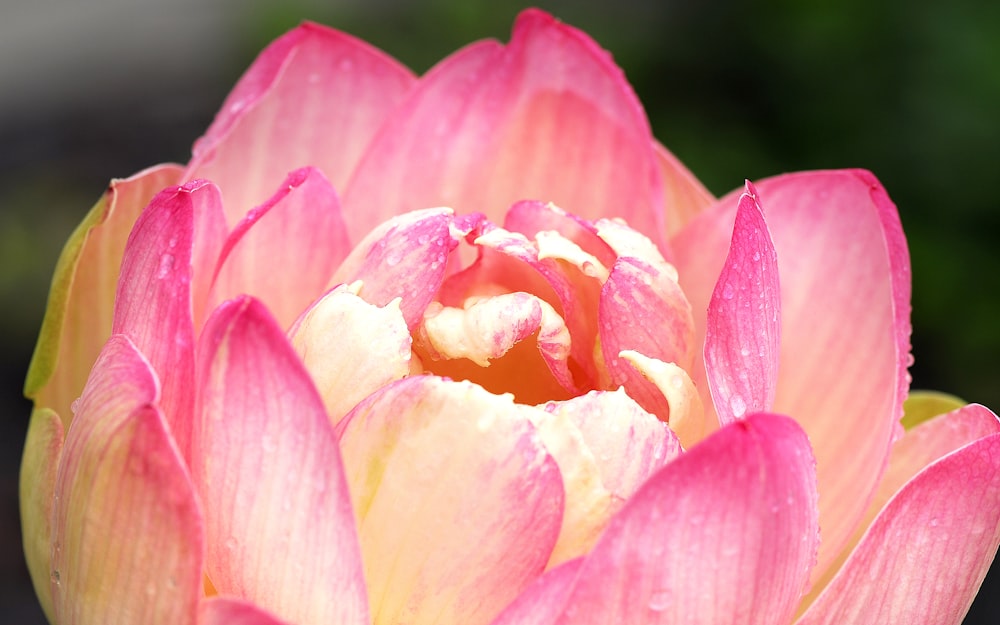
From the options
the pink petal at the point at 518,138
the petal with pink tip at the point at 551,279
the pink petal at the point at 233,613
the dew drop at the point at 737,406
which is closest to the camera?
the pink petal at the point at 233,613

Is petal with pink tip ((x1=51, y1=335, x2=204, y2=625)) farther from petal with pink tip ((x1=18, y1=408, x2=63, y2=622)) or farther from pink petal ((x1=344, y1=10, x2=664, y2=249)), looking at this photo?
pink petal ((x1=344, y1=10, x2=664, y2=249))

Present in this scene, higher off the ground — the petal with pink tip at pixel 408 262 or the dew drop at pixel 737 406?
the petal with pink tip at pixel 408 262

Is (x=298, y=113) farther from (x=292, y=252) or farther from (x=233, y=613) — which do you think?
(x=233, y=613)

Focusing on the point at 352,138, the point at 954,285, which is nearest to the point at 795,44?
the point at 954,285

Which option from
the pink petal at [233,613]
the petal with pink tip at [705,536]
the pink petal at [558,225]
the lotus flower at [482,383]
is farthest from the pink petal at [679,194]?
the pink petal at [233,613]

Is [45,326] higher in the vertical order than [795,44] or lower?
higher

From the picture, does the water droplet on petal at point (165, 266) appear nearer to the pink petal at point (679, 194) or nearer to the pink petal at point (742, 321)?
the pink petal at point (742, 321)

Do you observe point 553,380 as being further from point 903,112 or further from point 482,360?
point 903,112
